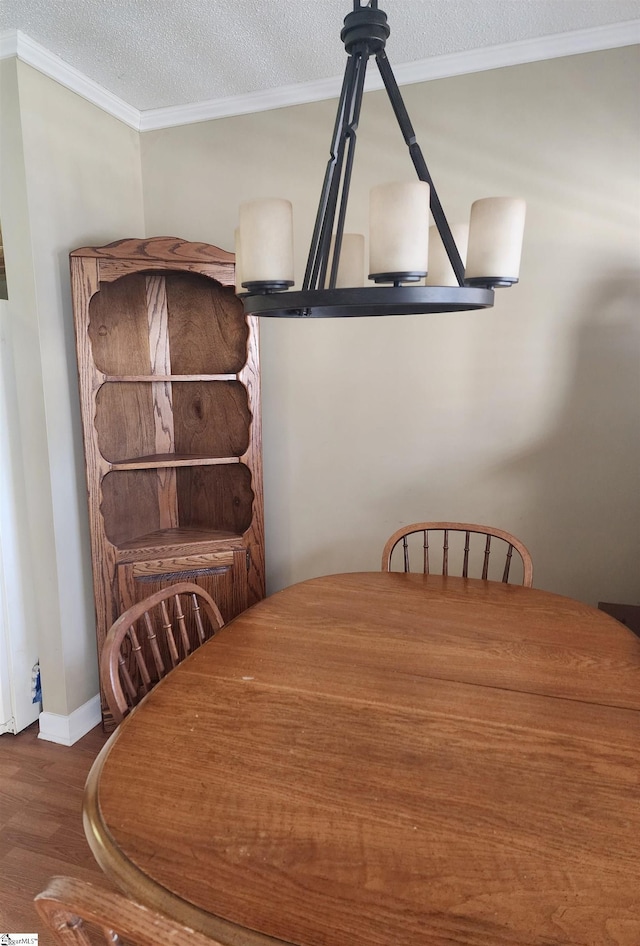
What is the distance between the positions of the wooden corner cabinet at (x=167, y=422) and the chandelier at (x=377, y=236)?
45.2 inches

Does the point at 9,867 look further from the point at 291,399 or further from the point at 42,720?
the point at 291,399

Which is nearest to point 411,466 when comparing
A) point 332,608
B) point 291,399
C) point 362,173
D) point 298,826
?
point 291,399

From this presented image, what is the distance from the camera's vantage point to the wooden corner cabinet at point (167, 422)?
2.24 meters

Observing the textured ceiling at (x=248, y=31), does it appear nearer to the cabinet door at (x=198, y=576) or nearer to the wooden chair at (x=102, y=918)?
the cabinet door at (x=198, y=576)

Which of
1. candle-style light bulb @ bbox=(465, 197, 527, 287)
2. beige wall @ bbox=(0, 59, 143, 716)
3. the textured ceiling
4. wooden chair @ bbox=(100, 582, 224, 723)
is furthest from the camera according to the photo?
beige wall @ bbox=(0, 59, 143, 716)

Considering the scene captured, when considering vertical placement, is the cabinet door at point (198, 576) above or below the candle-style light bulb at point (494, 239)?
below

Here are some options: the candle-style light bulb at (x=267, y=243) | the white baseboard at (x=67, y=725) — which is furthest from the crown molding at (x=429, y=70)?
the white baseboard at (x=67, y=725)

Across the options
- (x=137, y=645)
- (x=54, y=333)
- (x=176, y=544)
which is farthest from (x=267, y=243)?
(x=176, y=544)

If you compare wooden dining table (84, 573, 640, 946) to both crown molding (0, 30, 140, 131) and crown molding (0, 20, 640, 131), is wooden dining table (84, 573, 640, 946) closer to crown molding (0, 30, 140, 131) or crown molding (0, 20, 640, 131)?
crown molding (0, 20, 640, 131)

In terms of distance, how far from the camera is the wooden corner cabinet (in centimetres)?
224

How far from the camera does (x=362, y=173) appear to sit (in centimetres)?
234

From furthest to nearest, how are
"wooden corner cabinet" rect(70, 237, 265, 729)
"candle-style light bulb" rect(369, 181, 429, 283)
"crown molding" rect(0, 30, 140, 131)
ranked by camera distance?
1. "wooden corner cabinet" rect(70, 237, 265, 729)
2. "crown molding" rect(0, 30, 140, 131)
3. "candle-style light bulb" rect(369, 181, 429, 283)

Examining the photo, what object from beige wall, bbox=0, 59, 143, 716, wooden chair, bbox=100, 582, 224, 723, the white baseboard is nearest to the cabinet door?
beige wall, bbox=0, 59, 143, 716

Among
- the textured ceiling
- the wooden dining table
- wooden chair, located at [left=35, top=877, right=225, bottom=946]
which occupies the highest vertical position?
the textured ceiling
